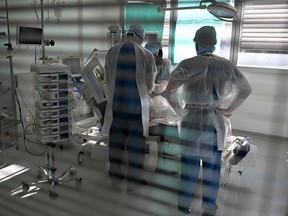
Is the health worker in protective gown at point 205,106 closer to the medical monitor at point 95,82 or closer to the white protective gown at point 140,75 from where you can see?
the white protective gown at point 140,75

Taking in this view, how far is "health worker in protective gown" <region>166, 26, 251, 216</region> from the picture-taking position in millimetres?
1400

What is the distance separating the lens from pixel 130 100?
1726 mm

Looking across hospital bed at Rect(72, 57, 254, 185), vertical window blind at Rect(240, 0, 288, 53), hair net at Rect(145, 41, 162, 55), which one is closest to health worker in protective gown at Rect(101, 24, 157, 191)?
hospital bed at Rect(72, 57, 254, 185)

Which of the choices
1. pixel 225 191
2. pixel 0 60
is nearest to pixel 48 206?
pixel 225 191

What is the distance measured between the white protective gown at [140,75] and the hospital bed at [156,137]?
15 centimetres

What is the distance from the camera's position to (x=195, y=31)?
1.53m

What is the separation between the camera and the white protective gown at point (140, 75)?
166 centimetres

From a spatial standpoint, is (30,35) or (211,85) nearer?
(211,85)

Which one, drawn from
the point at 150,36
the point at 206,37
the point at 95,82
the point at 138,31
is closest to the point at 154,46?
the point at 150,36

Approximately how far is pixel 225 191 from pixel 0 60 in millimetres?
2068

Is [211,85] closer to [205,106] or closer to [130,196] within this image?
[205,106]

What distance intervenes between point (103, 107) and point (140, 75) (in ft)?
1.88

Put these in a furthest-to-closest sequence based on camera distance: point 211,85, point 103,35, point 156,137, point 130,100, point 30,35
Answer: point 156,137 < point 130,100 < point 30,35 < point 211,85 < point 103,35

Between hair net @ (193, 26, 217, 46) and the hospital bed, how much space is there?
55 cm
